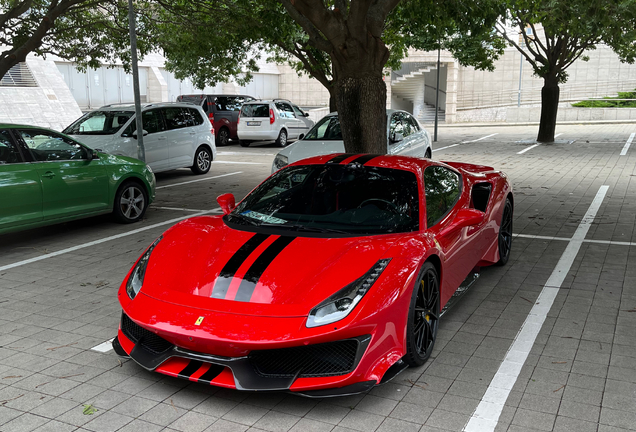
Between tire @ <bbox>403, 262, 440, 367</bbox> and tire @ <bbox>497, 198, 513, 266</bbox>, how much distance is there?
7.83ft

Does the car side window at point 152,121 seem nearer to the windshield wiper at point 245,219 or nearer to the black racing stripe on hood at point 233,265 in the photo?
Result: the windshield wiper at point 245,219

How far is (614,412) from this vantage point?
137 inches

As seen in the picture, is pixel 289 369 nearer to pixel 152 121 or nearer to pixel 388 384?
pixel 388 384

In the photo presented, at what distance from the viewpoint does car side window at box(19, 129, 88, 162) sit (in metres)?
7.70

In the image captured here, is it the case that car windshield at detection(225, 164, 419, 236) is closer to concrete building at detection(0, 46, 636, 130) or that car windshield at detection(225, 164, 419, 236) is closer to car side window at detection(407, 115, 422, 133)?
car side window at detection(407, 115, 422, 133)

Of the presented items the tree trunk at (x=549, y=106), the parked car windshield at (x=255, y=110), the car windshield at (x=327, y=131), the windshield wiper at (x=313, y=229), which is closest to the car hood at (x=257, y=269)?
the windshield wiper at (x=313, y=229)

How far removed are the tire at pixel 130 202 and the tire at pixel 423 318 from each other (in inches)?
235

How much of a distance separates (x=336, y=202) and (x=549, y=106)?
19.6m

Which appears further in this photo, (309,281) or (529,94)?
(529,94)

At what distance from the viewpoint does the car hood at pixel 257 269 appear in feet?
11.7

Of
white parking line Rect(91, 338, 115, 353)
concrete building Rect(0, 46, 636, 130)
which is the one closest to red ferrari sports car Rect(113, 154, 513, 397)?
white parking line Rect(91, 338, 115, 353)

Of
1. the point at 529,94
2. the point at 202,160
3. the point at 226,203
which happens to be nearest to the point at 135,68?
the point at 202,160

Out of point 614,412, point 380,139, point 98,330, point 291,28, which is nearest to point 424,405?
point 614,412

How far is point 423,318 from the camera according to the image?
4.09 metres
